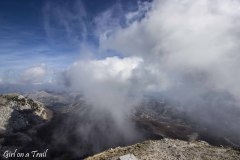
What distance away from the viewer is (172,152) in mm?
69125

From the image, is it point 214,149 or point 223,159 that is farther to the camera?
point 214,149

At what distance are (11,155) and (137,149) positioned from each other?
160m

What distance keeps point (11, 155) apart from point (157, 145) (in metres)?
160

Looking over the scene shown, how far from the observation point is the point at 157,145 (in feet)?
246

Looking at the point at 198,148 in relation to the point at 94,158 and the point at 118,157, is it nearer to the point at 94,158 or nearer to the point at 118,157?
the point at 118,157

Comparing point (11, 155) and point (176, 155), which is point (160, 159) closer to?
point (176, 155)

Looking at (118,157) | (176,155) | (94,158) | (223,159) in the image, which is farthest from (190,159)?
(94,158)

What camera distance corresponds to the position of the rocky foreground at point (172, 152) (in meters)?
65.8

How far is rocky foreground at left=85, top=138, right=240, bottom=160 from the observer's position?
65812 millimetres

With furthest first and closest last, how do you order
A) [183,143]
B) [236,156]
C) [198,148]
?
[183,143] < [198,148] < [236,156]

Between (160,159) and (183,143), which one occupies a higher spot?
(183,143)

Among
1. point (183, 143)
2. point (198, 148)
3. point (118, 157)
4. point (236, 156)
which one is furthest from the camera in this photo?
point (183, 143)

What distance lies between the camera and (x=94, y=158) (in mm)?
68438

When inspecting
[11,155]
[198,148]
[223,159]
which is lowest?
[223,159]
